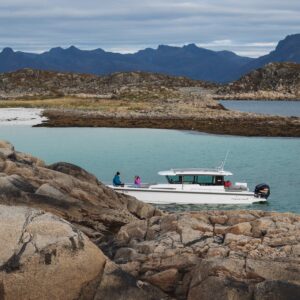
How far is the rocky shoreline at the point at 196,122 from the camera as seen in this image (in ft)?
281

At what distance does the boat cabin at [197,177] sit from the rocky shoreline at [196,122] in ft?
137

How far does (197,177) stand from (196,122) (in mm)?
56356

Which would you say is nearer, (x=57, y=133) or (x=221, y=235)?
(x=221, y=235)

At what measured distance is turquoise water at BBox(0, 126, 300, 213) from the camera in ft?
163

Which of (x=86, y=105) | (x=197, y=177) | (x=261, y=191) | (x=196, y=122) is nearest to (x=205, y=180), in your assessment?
(x=197, y=177)

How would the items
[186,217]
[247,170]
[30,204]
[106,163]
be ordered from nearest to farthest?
[186,217], [30,204], [247,170], [106,163]

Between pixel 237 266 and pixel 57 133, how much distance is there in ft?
243

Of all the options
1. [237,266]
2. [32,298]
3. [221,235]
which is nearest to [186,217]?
[221,235]

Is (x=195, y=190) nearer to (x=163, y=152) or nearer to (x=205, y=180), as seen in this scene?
(x=205, y=180)

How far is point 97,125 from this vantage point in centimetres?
9650

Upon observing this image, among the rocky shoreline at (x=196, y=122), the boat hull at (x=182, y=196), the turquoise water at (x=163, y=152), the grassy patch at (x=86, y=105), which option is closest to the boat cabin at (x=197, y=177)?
the boat hull at (x=182, y=196)

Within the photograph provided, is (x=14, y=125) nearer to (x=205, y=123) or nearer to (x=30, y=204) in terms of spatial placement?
(x=205, y=123)

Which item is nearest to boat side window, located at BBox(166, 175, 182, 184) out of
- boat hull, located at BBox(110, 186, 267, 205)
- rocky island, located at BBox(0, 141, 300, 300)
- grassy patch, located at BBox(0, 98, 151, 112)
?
boat hull, located at BBox(110, 186, 267, 205)

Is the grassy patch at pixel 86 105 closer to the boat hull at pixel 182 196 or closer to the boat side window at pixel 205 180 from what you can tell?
the boat side window at pixel 205 180
